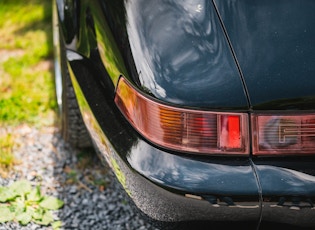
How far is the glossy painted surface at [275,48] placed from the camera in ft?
6.37

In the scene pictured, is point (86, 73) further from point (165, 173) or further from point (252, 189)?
point (252, 189)

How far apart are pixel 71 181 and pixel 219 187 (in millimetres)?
1446

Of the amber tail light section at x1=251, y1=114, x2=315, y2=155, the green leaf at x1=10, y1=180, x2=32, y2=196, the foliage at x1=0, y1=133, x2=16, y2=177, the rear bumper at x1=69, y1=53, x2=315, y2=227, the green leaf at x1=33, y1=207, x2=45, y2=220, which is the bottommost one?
the green leaf at x1=33, y1=207, x2=45, y2=220

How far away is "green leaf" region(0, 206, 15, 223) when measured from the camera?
110 inches

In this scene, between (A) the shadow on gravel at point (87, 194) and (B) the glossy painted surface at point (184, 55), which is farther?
(A) the shadow on gravel at point (87, 194)

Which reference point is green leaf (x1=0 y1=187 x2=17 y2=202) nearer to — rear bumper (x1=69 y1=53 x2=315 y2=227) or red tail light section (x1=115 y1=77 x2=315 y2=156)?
rear bumper (x1=69 y1=53 x2=315 y2=227)

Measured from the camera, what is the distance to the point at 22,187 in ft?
10.0

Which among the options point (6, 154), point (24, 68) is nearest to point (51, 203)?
point (6, 154)

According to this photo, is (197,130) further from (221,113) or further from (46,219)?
(46,219)

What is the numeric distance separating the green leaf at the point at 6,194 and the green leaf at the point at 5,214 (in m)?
0.08

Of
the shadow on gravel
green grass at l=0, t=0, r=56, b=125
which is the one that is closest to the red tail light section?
the shadow on gravel

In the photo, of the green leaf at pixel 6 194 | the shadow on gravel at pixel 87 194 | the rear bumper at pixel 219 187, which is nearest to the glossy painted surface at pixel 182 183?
the rear bumper at pixel 219 187

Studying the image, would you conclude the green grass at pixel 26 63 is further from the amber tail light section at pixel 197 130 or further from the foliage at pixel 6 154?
the amber tail light section at pixel 197 130

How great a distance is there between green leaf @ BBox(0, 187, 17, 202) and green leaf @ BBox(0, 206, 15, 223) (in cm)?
8
